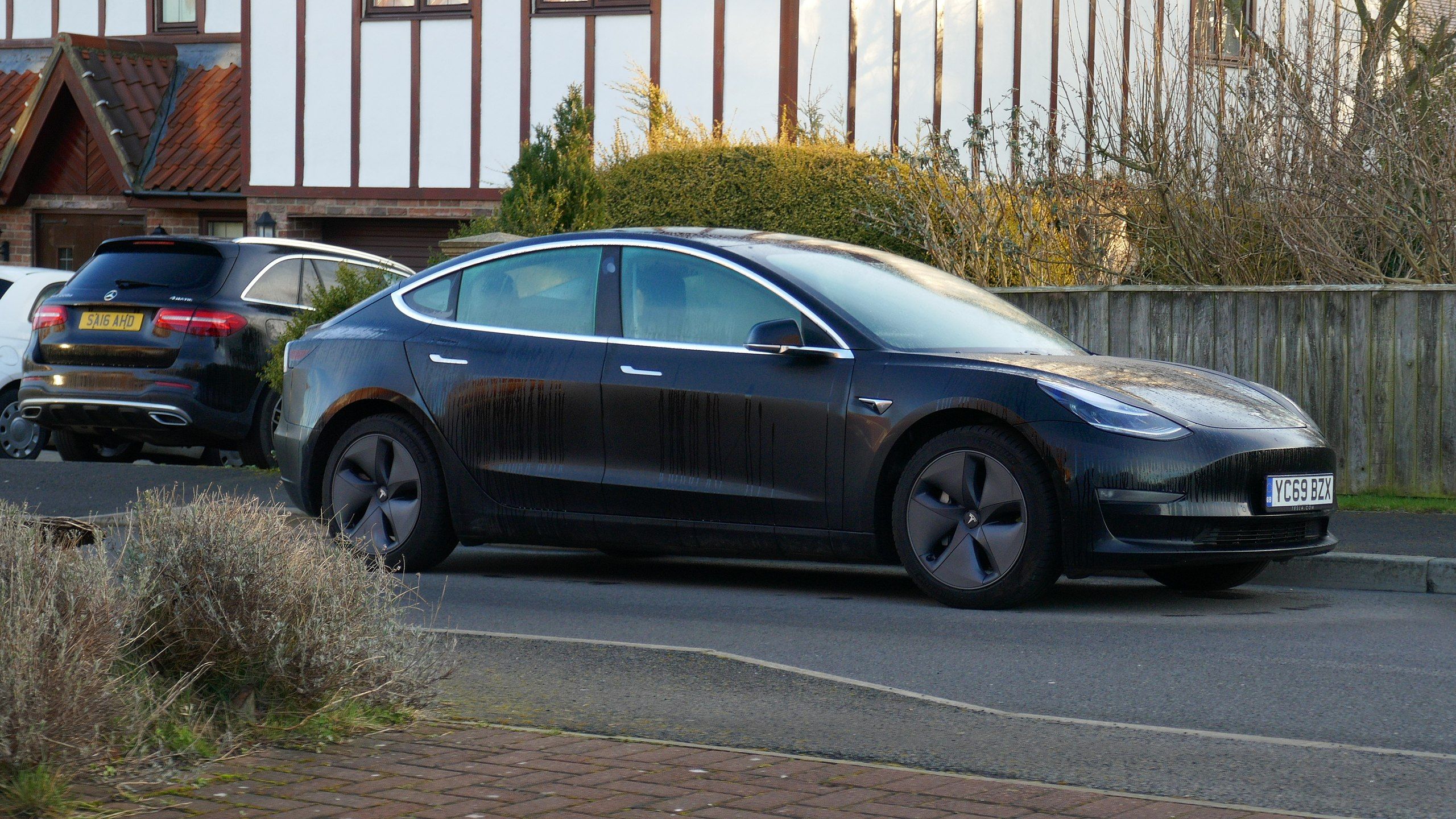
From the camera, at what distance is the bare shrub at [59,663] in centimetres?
398

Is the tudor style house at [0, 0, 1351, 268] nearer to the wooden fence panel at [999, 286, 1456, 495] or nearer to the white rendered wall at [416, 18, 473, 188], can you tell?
the white rendered wall at [416, 18, 473, 188]

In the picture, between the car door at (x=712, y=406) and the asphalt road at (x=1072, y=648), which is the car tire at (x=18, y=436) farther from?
the car door at (x=712, y=406)

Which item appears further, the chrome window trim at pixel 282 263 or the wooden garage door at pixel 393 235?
the wooden garage door at pixel 393 235

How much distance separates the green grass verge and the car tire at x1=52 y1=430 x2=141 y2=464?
360 inches

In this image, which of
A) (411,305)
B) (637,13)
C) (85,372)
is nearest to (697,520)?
(411,305)

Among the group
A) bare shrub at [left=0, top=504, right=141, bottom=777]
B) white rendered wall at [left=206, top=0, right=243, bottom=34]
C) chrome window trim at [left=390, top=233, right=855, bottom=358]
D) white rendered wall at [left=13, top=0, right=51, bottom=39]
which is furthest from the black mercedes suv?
white rendered wall at [left=13, top=0, right=51, bottom=39]

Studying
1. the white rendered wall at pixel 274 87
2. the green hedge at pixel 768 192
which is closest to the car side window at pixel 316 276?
the green hedge at pixel 768 192

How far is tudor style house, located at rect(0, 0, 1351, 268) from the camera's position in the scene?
798 inches

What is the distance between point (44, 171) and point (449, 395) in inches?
789

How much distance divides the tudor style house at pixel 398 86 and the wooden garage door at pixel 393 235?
31mm

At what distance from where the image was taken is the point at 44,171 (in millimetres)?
26234

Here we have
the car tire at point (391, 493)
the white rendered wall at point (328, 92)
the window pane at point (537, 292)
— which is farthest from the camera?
the white rendered wall at point (328, 92)

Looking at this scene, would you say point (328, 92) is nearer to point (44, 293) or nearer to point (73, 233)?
point (73, 233)

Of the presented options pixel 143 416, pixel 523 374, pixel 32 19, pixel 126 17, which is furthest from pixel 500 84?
pixel 523 374
